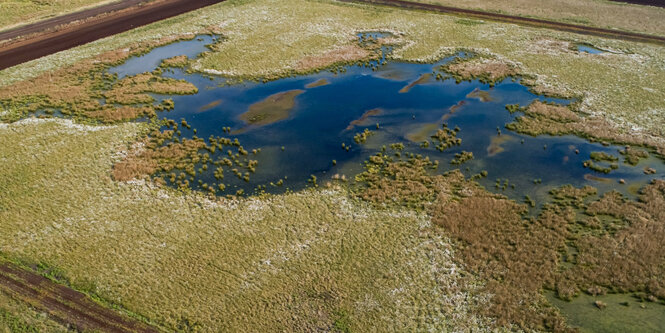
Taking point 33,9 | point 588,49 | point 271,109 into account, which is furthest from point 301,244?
point 33,9

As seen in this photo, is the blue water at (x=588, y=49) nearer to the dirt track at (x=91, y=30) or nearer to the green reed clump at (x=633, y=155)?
the green reed clump at (x=633, y=155)

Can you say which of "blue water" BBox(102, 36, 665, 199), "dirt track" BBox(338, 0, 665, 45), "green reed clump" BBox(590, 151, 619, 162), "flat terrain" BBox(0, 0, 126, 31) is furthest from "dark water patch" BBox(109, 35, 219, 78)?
"green reed clump" BBox(590, 151, 619, 162)

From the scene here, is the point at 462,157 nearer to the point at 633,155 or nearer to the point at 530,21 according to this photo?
the point at 633,155

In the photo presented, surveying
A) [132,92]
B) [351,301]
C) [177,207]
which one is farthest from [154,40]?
[351,301]

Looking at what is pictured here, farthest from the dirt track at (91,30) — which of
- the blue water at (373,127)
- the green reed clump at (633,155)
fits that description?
the green reed clump at (633,155)

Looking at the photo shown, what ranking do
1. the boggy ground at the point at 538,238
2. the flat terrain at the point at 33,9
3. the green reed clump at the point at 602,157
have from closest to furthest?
the boggy ground at the point at 538,238, the green reed clump at the point at 602,157, the flat terrain at the point at 33,9

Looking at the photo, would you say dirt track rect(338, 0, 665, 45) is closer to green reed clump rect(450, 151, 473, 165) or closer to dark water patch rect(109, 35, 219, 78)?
dark water patch rect(109, 35, 219, 78)

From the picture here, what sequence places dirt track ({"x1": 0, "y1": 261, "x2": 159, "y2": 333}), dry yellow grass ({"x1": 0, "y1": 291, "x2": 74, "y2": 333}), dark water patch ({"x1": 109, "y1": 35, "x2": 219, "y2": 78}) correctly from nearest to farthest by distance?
1. dry yellow grass ({"x1": 0, "y1": 291, "x2": 74, "y2": 333})
2. dirt track ({"x1": 0, "y1": 261, "x2": 159, "y2": 333})
3. dark water patch ({"x1": 109, "y1": 35, "x2": 219, "y2": 78})
